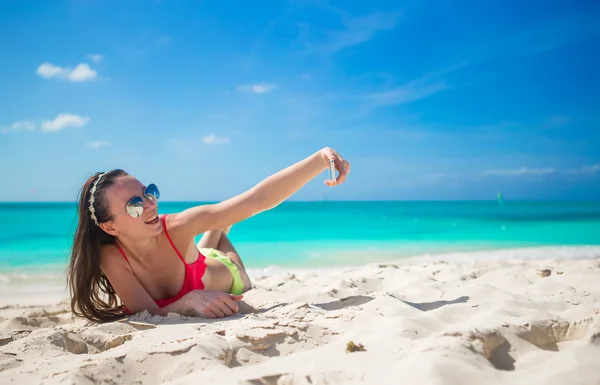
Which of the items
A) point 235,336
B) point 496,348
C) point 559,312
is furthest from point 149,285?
point 559,312

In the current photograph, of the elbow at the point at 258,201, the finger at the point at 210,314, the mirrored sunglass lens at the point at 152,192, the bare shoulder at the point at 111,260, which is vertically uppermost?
the mirrored sunglass lens at the point at 152,192

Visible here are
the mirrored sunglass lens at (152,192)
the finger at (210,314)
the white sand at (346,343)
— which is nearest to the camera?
the white sand at (346,343)

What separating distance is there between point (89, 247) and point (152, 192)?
0.56m

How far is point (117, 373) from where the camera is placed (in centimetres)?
162

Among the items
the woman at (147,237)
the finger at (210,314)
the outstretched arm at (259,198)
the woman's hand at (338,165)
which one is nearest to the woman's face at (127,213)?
the woman at (147,237)

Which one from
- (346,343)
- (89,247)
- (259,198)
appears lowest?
(346,343)

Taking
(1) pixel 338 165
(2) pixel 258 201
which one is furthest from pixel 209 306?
(1) pixel 338 165

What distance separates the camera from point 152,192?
2816mm

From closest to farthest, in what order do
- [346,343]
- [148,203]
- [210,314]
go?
[346,343], [210,314], [148,203]

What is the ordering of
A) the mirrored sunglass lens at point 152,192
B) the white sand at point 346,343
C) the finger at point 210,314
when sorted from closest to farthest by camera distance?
the white sand at point 346,343 → the finger at point 210,314 → the mirrored sunglass lens at point 152,192

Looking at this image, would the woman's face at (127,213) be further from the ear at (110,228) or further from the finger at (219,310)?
the finger at (219,310)

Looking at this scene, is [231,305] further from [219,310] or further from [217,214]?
[217,214]

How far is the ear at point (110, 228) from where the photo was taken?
275cm

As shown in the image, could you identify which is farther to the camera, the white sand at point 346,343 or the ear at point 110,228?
the ear at point 110,228
